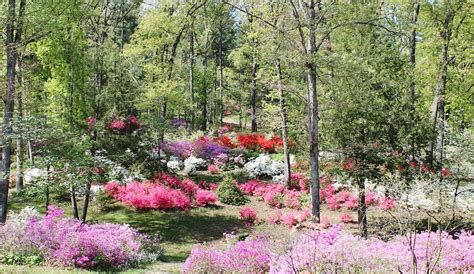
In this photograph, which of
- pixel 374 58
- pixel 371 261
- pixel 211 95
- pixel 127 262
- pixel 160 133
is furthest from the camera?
pixel 211 95

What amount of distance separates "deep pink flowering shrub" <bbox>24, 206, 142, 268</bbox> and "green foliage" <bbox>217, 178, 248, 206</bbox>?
8.63 metres

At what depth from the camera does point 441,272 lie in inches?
291

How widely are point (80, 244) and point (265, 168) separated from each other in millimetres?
15271

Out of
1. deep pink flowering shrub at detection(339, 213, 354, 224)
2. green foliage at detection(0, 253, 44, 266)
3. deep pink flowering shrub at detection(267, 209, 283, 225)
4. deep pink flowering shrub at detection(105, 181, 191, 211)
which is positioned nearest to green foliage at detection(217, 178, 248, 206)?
deep pink flowering shrub at detection(105, 181, 191, 211)

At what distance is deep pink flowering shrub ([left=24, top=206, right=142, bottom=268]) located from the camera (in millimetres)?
10210

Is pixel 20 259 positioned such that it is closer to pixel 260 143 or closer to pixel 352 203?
pixel 352 203

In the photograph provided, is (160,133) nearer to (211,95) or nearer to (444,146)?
(444,146)

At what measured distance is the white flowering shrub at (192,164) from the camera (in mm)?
24000

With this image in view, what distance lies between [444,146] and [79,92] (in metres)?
13.4

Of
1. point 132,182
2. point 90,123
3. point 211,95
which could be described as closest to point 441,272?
point 90,123

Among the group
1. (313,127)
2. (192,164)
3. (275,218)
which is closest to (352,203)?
(275,218)

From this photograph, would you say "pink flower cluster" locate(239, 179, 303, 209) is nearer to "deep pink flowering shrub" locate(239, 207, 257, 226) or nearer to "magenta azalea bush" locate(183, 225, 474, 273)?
"deep pink flowering shrub" locate(239, 207, 257, 226)

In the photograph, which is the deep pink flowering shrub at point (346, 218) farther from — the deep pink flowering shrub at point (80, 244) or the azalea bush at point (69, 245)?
the deep pink flowering shrub at point (80, 244)

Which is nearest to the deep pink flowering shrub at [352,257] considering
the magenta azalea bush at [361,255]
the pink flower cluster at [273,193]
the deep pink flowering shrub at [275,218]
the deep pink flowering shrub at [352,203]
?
the magenta azalea bush at [361,255]
